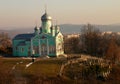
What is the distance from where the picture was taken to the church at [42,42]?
43.2 meters

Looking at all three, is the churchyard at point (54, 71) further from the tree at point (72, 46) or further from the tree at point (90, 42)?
the tree at point (72, 46)

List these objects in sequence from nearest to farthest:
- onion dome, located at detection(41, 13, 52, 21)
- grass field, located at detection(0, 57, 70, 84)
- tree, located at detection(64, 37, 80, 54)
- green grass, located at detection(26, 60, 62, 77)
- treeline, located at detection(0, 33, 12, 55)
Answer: grass field, located at detection(0, 57, 70, 84)
green grass, located at detection(26, 60, 62, 77)
onion dome, located at detection(41, 13, 52, 21)
treeline, located at detection(0, 33, 12, 55)
tree, located at detection(64, 37, 80, 54)

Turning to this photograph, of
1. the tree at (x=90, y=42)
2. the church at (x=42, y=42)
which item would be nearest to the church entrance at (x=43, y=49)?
the church at (x=42, y=42)

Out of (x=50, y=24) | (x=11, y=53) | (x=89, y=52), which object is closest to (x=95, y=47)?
(x=89, y=52)

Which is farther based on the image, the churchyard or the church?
the church

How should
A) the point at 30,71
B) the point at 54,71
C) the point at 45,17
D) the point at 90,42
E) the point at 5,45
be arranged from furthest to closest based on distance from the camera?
the point at 5,45 → the point at 90,42 → the point at 45,17 → the point at 30,71 → the point at 54,71

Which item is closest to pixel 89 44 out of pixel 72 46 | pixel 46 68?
pixel 72 46

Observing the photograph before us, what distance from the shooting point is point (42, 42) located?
4356 cm

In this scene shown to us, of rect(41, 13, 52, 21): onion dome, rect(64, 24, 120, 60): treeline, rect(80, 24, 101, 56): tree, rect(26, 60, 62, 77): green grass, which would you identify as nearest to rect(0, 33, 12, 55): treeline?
rect(41, 13, 52, 21): onion dome

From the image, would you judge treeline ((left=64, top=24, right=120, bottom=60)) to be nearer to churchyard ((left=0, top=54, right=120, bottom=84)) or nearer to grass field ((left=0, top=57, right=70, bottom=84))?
churchyard ((left=0, top=54, right=120, bottom=84))

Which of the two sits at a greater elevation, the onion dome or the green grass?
the onion dome

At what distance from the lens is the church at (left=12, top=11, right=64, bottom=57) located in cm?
4319

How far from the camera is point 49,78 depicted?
100ft

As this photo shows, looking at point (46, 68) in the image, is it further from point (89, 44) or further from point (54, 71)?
point (89, 44)
